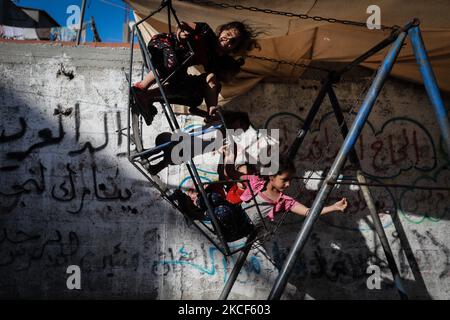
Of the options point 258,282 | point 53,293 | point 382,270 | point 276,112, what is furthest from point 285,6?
point 53,293

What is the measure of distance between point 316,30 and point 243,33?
101 cm

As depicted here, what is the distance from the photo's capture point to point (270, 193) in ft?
9.84

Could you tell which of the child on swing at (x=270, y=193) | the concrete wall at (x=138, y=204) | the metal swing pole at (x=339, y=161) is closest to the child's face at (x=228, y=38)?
the child on swing at (x=270, y=193)

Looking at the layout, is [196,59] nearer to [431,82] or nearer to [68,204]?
[431,82]

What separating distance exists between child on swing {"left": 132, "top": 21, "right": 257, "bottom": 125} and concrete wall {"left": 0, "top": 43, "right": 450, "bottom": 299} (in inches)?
52.9

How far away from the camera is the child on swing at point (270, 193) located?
9.43 feet

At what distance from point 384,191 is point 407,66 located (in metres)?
1.34

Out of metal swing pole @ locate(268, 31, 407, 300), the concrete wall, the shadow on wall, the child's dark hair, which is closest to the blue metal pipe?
metal swing pole @ locate(268, 31, 407, 300)

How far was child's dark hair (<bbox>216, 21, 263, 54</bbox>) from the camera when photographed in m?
2.53

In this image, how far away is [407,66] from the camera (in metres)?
3.76

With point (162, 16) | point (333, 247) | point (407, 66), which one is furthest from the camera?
point (333, 247)

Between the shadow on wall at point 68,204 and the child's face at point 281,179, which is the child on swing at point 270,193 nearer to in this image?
the child's face at point 281,179

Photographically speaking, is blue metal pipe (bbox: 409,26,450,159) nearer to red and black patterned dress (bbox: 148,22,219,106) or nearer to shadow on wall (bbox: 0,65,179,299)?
red and black patterned dress (bbox: 148,22,219,106)
